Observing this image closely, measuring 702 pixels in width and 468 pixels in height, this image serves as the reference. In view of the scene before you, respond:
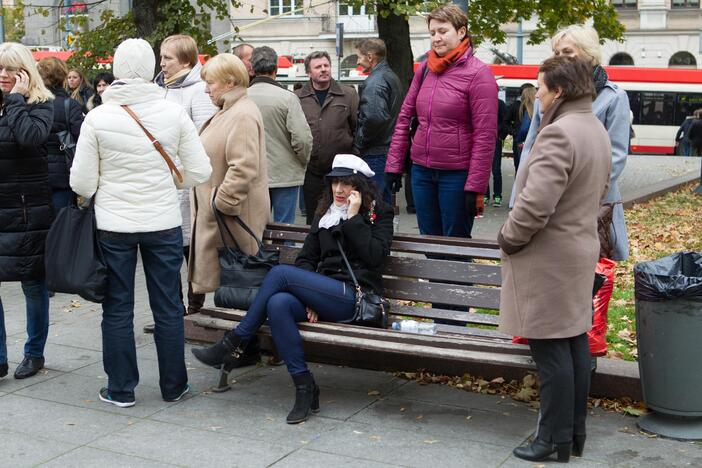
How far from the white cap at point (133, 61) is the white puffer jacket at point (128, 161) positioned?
1.7 inches

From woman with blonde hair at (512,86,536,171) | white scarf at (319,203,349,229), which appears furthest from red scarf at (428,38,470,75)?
woman with blonde hair at (512,86,536,171)

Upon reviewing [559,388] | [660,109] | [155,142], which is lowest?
[660,109]

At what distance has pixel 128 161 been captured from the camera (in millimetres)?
5445

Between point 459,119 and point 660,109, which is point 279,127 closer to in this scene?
point 459,119

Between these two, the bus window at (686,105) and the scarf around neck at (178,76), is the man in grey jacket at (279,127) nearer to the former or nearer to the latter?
the scarf around neck at (178,76)

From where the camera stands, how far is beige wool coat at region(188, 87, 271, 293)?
20.2ft

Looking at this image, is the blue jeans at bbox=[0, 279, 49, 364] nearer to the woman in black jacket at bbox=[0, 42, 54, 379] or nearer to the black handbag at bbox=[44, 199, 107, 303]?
the woman in black jacket at bbox=[0, 42, 54, 379]

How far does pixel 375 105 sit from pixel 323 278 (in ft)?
11.8

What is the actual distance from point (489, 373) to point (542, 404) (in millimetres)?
1160

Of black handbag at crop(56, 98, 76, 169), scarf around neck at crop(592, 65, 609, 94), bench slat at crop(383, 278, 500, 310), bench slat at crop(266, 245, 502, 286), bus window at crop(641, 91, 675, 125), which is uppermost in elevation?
scarf around neck at crop(592, 65, 609, 94)

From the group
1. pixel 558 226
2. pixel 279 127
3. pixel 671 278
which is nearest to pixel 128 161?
pixel 558 226

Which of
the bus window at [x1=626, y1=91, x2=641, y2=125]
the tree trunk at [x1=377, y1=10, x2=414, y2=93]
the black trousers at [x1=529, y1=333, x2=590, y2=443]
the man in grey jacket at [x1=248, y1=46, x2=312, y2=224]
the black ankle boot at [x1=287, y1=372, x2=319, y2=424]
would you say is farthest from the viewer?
the bus window at [x1=626, y1=91, x2=641, y2=125]

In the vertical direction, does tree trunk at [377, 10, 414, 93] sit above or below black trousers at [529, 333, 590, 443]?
above

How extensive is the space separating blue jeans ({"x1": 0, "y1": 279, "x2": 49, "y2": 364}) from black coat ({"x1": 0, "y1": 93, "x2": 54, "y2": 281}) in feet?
0.65
